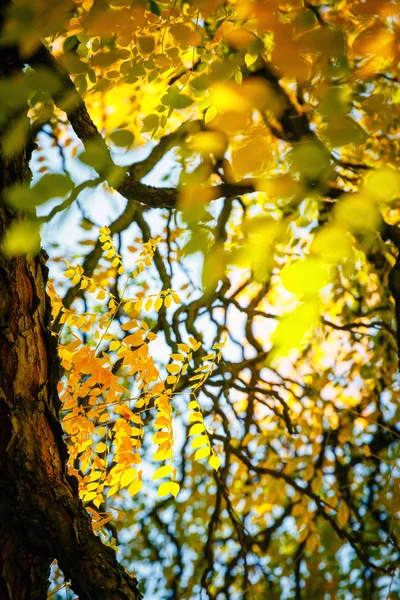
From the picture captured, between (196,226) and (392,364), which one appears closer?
(196,226)

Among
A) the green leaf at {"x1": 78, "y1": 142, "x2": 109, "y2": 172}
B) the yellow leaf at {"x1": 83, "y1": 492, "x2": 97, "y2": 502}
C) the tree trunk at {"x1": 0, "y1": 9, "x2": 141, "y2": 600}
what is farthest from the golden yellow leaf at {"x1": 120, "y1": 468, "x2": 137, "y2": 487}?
the green leaf at {"x1": 78, "y1": 142, "x2": 109, "y2": 172}

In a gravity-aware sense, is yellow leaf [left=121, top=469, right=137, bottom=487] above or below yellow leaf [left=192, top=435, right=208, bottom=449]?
below

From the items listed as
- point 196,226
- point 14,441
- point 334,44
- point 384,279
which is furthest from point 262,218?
point 384,279

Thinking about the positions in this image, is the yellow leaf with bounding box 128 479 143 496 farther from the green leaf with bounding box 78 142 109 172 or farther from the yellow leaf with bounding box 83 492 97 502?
the green leaf with bounding box 78 142 109 172

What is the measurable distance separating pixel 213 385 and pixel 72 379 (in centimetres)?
151

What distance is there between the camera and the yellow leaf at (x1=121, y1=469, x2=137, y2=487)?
1.98 m

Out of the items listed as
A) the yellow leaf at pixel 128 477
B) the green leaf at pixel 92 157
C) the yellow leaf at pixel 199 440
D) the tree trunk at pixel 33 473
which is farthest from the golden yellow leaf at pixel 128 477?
the green leaf at pixel 92 157

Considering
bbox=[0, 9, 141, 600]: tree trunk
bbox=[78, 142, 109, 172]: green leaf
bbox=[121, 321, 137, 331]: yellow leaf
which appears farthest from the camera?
bbox=[121, 321, 137, 331]: yellow leaf

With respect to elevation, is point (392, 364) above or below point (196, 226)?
above

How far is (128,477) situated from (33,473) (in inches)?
19.1

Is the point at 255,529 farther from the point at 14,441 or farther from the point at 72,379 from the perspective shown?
the point at 14,441

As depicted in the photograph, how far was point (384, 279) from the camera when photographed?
384cm

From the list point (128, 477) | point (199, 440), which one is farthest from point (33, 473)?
point (199, 440)

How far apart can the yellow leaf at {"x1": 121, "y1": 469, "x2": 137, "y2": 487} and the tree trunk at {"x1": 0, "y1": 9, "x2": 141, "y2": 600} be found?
32 cm
